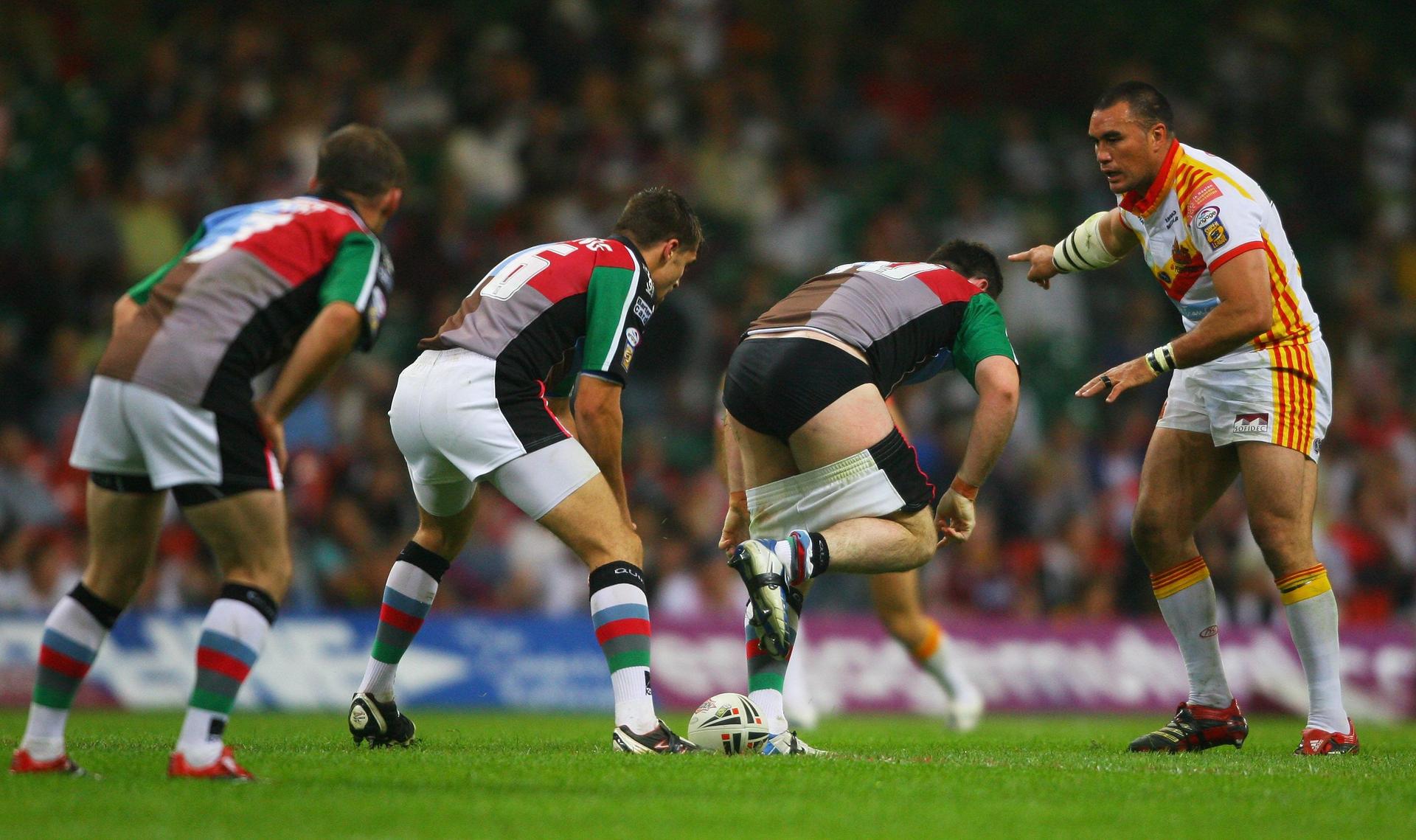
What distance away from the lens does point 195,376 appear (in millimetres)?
5062

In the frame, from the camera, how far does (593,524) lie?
240 inches

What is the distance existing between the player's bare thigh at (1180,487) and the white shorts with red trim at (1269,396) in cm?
16

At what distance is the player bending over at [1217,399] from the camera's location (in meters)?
6.65

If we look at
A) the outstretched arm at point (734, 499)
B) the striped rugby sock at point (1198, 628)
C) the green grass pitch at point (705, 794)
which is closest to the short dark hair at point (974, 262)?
the outstretched arm at point (734, 499)

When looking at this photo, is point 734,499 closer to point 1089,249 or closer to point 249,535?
point 1089,249

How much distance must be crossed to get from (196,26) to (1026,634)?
10684 millimetres

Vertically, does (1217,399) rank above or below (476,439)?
above

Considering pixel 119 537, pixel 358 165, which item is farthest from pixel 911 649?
pixel 119 537

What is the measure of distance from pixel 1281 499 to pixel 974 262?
181 cm

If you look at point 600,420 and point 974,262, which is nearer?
point 600,420

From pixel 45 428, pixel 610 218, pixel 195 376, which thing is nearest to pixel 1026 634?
pixel 610 218

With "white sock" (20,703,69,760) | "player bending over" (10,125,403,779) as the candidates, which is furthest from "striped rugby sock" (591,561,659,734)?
"white sock" (20,703,69,760)

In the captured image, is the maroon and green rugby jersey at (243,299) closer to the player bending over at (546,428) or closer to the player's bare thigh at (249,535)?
the player's bare thigh at (249,535)

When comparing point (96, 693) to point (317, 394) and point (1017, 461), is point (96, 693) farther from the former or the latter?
point (1017, 461)
